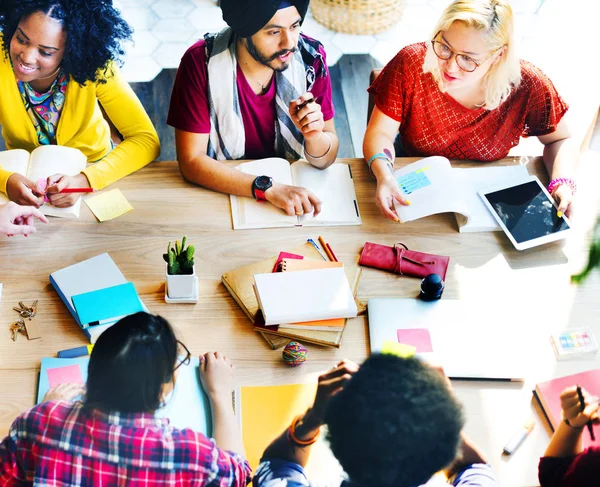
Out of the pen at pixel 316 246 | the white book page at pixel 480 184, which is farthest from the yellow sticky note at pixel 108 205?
the white book page at pixel 480 184

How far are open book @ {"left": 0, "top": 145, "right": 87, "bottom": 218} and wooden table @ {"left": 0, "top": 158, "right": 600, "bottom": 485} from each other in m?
0.13

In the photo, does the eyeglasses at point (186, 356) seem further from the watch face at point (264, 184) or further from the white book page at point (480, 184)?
the white book page at point (480, 184)

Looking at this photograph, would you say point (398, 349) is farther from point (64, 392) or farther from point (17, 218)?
point (17, 218)

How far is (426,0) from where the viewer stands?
3.74 meters

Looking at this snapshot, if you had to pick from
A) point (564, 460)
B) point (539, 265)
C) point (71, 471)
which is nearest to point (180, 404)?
point (71, 471)

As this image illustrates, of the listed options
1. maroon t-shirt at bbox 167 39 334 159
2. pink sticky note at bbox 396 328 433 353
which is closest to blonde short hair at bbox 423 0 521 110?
maroon t-shirt at bbox 167 39 334 159

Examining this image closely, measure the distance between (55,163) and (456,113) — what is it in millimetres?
1123

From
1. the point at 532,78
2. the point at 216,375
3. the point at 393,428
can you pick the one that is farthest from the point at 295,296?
the point at 532,78

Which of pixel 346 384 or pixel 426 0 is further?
pixel 426 0

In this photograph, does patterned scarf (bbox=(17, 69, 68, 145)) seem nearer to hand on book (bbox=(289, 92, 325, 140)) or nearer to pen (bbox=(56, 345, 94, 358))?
hand on book (bbox=(289, 92, 325, 140))

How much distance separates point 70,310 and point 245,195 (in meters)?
0.53

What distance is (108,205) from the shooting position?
1710 millimetres

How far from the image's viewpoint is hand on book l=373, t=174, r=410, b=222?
1705 millimetres

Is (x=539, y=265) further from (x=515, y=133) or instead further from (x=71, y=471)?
(x=71, y=471)
